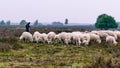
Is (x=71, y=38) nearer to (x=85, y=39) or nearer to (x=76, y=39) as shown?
(x=76, y=39)

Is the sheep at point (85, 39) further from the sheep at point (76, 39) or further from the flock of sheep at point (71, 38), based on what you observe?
the sheep at point (76, 39)

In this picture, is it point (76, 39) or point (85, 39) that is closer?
point (76, 39)

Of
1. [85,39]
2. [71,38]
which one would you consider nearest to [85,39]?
[85,39]

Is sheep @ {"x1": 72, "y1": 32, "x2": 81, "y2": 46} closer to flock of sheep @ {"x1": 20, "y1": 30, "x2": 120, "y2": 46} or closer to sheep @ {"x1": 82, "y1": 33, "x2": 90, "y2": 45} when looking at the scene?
flock of sheep @ {"x1": 20, "y1": 30, "x2": 120, "y2": 46}

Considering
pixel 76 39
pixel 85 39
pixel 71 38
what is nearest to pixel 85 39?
pixel 85 39

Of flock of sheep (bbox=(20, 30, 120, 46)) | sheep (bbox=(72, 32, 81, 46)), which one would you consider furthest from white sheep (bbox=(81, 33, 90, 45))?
sheep (bbox=(72, 32, 81, 46))

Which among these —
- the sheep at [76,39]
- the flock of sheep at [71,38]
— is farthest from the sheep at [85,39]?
the sheep at [76,39]

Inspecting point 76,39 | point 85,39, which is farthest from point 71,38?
point 85,39

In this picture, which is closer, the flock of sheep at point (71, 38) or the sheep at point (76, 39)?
the sheep at point (76, 39)

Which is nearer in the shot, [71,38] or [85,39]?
[85,39]

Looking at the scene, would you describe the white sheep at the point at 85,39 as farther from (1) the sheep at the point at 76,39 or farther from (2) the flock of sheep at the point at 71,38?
(1) the sheep at the point at 76,39

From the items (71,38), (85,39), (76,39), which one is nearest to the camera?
(76,39)

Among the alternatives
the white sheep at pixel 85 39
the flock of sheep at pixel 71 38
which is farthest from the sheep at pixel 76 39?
the white sheep at pixel 85 39

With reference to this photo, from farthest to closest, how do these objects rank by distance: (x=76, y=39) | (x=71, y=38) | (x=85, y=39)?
1. (x=71, y=38)
2. (x=85, y=39)
3. (x=76, y=39)
